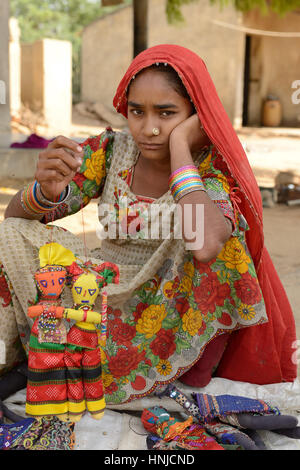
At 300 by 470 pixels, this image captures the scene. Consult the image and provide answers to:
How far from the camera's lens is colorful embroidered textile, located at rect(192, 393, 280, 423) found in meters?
1.98

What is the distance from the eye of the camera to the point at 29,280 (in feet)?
6.62

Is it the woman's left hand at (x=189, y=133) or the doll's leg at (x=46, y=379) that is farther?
the woman's left hand at (x=189, y=133)

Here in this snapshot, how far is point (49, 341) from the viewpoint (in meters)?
1.77

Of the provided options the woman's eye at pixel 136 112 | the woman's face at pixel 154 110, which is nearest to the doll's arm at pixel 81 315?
the woman's face at pixel 154 110

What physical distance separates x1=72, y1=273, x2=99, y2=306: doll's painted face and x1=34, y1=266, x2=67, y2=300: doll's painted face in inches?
2.0

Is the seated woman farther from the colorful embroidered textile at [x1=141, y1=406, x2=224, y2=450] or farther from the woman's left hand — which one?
the colorful embroidered textile at [x1=141, y1=406, x2=224, y2=450]

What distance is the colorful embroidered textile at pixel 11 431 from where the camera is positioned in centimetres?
174

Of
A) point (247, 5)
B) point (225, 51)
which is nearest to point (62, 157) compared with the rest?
point (247, 5)

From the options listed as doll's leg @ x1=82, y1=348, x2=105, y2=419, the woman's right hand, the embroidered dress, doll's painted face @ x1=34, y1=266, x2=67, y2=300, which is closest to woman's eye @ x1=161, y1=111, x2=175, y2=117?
the embroidered dress

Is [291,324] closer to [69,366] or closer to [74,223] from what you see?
[69,366]

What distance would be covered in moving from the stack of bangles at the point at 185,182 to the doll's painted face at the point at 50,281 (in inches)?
19.9

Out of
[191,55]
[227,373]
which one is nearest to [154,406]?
[227,373]

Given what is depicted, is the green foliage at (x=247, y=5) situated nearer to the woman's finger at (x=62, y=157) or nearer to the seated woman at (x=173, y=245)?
the seated woman at (x=173, y=245)

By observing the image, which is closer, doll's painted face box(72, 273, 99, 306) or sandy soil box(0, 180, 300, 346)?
doll's painted face box(72, 273, 99, 306)
